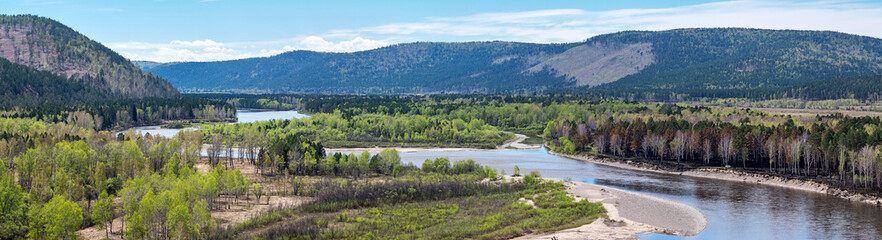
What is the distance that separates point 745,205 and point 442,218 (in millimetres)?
34908

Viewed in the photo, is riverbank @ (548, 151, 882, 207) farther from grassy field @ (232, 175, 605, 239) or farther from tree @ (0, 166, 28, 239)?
tree @ (0, 166, 28, 239)

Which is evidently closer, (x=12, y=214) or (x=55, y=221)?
(x=55, y=221)

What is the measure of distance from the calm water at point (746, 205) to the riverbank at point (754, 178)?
6.62ft

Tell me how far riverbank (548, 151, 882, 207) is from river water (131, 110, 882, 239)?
1.64 metres

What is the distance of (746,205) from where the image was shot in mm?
81125

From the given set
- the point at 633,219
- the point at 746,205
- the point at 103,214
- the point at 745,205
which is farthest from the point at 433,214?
the point at 746,205

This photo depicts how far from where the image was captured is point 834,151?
316 feet

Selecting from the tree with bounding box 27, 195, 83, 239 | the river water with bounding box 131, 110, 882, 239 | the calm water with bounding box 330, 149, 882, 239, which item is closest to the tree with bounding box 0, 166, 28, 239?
the tree with bounding box 27, 195, 83, 239

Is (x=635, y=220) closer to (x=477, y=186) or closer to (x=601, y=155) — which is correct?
(x=477, y=186)

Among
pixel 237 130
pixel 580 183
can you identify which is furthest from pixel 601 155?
pixel 237 130

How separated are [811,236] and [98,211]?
6182cm

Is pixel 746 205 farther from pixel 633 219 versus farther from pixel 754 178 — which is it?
pixel 754 178

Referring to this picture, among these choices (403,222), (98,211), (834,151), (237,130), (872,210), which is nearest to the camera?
(98,211)

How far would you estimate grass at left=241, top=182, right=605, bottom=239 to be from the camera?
2505 inches
